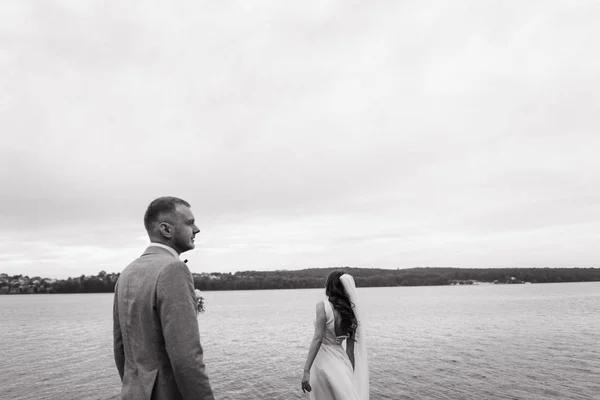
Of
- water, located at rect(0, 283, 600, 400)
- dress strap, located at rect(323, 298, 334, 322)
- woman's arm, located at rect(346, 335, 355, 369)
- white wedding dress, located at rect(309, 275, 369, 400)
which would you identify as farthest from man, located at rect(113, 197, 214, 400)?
water, located at rect(0, 283, 600, 400)

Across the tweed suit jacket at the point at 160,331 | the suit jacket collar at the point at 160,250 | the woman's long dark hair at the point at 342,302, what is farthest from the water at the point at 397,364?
the suit jacket collar at the point at 160,250

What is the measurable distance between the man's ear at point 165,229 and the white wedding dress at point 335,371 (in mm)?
3909

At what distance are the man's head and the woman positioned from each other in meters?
3.80

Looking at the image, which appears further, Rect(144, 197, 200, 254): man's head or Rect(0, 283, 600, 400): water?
Rect(0, 283, 600, 400): water

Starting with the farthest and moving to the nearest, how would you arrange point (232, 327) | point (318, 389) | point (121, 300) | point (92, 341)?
point (232, 327) → point (92, 341) → point (318, 389) → point (121, 300)

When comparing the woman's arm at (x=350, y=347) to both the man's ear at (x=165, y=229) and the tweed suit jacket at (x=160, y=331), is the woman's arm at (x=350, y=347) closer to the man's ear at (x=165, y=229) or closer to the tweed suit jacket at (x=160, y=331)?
the tweed suit jacket at (x=160, y=331)

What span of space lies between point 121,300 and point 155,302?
37 cm

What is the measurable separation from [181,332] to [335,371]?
14.4 ft

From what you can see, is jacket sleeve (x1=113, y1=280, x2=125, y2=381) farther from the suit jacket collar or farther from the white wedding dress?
the white wedding dress

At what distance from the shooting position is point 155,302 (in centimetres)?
307

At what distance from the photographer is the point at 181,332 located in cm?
292

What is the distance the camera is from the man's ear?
3391 mm

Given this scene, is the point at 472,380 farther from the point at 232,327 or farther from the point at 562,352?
the point at 232,327

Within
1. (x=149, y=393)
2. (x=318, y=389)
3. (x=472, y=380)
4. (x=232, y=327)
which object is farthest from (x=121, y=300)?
(x=232, y=327)
